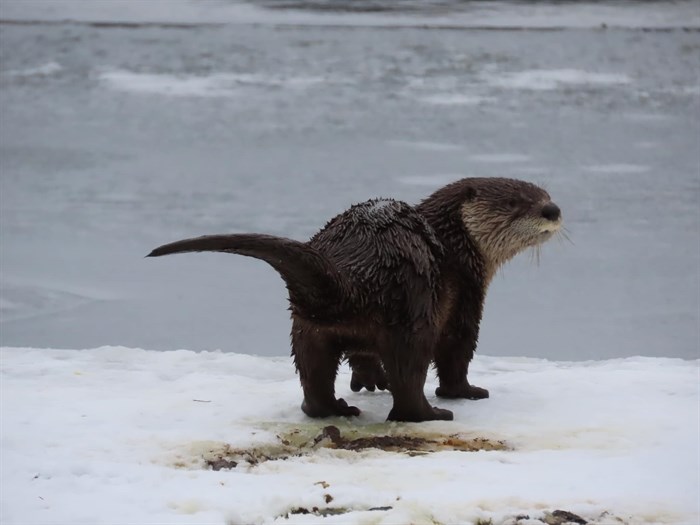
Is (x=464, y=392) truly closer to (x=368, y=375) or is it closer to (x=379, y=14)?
(x=368, y=375)

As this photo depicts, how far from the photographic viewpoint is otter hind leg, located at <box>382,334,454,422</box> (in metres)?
2.97

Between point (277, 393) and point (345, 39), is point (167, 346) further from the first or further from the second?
point (345, 39)

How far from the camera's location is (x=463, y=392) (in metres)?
3.37

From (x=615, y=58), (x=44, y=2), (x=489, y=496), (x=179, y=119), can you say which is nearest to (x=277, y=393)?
(x=489, y=496)

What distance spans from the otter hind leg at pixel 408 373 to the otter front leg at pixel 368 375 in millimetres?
345

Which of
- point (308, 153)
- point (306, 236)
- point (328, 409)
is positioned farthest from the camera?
point (308, 153)

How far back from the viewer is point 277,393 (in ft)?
11.3

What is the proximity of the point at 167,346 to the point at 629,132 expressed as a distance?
14.7ft

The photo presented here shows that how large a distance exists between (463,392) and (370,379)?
12.0 inches

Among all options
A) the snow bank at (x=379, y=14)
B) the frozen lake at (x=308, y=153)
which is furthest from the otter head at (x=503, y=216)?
the snow bank at (x=379, y=14)

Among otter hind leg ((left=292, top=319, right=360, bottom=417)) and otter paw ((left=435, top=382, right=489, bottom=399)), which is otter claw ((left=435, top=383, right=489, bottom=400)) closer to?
otter paw ((left=435, top=382, right=489, bottom=399))

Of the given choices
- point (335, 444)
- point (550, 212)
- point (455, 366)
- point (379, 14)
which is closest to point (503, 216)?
point (550, 212)

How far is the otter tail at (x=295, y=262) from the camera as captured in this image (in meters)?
2.58

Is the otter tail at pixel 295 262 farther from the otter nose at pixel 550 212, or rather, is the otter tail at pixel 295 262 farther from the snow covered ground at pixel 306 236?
the otter nose at pixel 550 212
